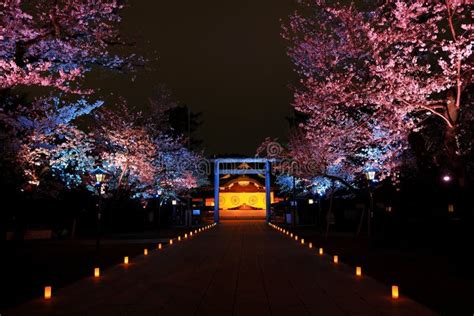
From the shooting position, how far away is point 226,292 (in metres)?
12.6

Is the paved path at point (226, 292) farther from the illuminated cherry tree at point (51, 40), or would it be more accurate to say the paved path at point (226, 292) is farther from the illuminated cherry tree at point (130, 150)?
the illuminated cherry tree at point (130, 150)

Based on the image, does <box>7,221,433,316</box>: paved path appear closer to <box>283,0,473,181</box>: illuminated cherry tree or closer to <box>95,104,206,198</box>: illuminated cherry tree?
<box>283,0,473,181</box>: illuminated cherry tree

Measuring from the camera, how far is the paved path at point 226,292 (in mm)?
10273

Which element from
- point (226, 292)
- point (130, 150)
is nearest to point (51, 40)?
point (226, 292)

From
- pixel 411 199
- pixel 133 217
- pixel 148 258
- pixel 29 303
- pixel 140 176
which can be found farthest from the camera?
pixel 133 217

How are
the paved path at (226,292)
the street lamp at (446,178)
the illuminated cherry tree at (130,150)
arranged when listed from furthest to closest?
1. the illuminated cherry tree at (130,150)
2. the street lamp at (446,178)
3. the paved path at (226,292)

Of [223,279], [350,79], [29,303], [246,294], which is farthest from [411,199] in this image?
[29,303]

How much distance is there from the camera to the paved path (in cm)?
1027

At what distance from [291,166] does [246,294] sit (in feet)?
114

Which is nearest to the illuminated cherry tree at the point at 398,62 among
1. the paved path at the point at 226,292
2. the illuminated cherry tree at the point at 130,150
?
the paved path at the point at 226,292

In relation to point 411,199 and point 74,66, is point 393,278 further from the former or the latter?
point 411,199

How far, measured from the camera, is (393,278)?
15070mm

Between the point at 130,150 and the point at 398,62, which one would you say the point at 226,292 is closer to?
the point at 398,62

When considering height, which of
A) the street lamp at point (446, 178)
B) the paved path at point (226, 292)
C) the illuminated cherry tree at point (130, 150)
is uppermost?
the illuminated cherry tree at point (130, 150)
